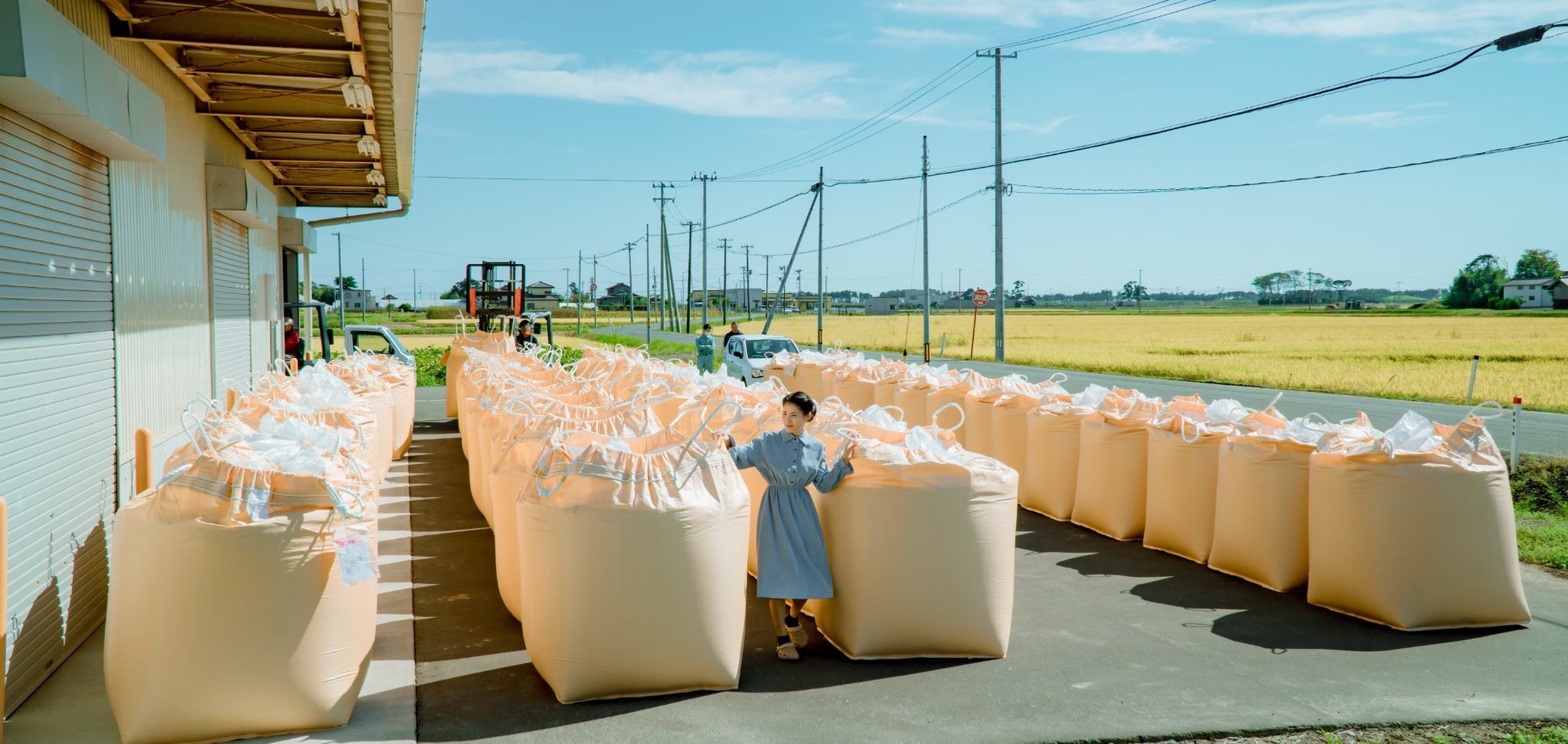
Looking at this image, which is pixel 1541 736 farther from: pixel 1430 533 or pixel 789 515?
pixel 789 515

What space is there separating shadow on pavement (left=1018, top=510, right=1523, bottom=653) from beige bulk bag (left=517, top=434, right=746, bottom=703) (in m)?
2.74

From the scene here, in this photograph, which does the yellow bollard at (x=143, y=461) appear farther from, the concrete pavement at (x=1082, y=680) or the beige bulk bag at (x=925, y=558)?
the beige bulk bag at (x=925, y=558)

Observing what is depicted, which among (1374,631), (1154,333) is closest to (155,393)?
(1374,631)

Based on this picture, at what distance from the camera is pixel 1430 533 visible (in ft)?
17.6

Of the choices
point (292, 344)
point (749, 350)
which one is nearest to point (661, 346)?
point (749, 350)

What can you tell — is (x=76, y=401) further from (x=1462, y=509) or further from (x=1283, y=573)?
(x=1462, y=509)

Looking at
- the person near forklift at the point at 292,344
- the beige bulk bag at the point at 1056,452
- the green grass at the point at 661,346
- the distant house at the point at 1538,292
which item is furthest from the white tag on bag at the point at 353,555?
the distant house at the point at 1538,292

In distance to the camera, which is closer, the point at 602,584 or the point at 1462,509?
the point at 602,584

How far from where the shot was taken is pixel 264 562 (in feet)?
12.7

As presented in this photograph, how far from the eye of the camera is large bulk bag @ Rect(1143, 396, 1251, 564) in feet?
22.2

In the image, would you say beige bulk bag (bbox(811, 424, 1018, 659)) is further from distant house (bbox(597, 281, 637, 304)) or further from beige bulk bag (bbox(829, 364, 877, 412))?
distant house (bbox(597, 281, 637, 304))

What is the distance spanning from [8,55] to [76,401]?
1911mm

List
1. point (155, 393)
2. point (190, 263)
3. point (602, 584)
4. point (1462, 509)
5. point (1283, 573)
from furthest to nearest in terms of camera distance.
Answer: point (190, 263), point (155, 393), point (1283, 573), point (1462, 509), point (602, 584)

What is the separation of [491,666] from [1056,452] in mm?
4897
